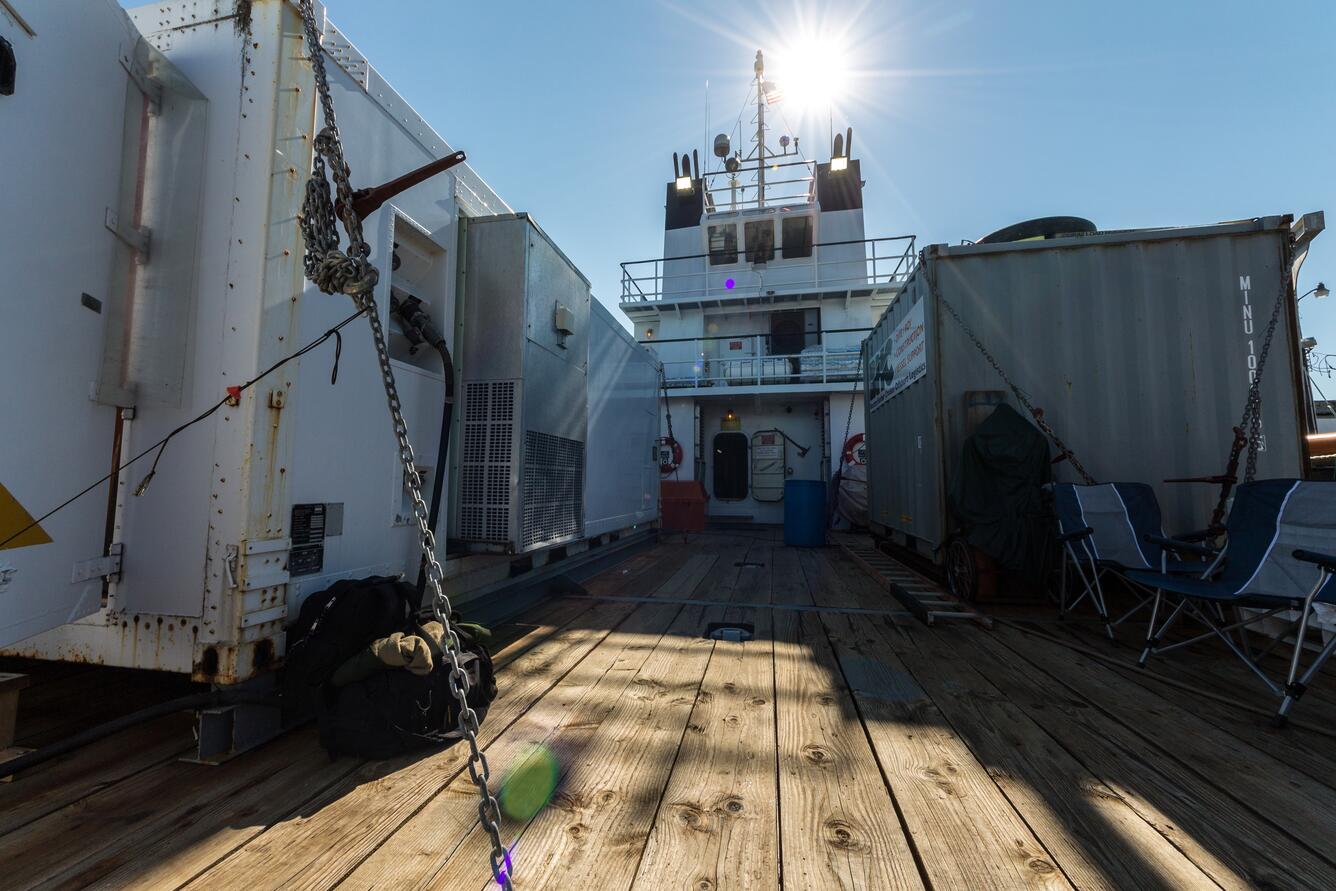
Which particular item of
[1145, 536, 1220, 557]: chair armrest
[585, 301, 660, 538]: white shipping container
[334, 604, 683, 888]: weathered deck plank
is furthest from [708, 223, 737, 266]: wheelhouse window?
[334, 604, 683, 888]: weathered deck plank

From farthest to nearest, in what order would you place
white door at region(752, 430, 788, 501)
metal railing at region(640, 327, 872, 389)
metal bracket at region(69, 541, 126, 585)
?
white door at region(752, 430, 788, 501), metal railing at region(640, 327, 872, 389), metal bracket at region(69, 541, 126, 585)

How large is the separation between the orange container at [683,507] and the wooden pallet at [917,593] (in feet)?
9.43

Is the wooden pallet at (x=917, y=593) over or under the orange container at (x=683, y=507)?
under

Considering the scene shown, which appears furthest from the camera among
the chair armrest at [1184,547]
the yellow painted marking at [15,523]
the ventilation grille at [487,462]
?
the ventilation grille at [487,462]

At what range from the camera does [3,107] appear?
1458mm

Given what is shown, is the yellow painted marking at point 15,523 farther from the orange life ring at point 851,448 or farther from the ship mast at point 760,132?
the ship mast at point 760,132

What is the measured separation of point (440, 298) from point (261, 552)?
163 cm

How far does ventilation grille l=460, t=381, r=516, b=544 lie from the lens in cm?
310

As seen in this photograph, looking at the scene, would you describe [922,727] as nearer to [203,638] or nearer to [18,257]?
[203,638]

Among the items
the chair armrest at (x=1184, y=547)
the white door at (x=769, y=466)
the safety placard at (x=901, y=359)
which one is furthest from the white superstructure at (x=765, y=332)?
the chair armrest at (x=1184, y=547)

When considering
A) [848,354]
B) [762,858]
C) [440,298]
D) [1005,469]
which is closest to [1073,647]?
[1005,469]

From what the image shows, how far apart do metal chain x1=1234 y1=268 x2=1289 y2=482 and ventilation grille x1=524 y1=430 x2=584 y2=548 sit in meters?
4.63

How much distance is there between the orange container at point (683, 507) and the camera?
28.8 feet

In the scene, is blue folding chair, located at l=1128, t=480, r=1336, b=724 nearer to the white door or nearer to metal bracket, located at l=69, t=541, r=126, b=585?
metal bracket, located at l=69, t=541, r=126, b=585
